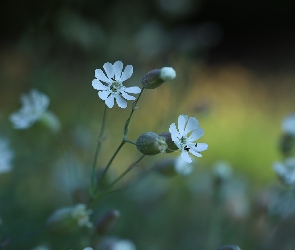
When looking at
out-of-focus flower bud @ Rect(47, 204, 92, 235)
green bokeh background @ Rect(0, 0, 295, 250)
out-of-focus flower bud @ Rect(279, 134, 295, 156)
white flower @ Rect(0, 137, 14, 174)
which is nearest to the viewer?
out-of-focus flower bud @ Rect(47, 204, 92, 235)

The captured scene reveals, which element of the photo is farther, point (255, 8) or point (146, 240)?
point (255, 8)

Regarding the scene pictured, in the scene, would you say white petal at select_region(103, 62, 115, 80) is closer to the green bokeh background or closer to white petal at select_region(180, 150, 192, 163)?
white petal at select_region(180, 150, 192, 163)

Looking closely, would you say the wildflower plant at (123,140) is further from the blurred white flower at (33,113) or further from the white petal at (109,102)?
the blurred white flower at (33,113)

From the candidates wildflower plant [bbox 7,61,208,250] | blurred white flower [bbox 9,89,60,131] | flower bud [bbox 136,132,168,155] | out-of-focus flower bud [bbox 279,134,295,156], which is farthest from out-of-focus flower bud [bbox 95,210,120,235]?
out-of-focus flower bud [bbox 279,134,295,156]

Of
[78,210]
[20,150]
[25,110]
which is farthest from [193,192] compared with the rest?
[78,210]

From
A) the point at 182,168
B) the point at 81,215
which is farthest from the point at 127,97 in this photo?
the point at 182,168

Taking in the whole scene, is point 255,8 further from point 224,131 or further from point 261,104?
point 224,131

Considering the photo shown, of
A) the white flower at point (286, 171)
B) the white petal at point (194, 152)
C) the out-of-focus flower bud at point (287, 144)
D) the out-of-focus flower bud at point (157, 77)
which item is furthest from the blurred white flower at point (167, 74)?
the out-of-focus flower bud at point (287, 144)
